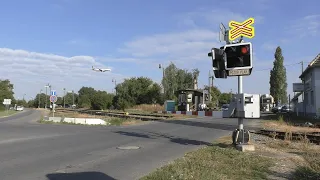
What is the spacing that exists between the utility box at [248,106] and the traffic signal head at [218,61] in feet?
3.48

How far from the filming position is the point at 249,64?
1252 cm

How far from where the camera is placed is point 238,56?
41.8ft

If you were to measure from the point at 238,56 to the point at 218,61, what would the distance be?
722mm

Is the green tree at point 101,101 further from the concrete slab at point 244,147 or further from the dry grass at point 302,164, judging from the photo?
the concrete slab at point 244,147

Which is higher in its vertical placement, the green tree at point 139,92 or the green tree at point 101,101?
the green tree at point 139,92

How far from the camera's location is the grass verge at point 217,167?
7.88 m

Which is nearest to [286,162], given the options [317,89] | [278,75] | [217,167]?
[217,167]

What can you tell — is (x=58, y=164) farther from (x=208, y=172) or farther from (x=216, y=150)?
(x=216, y=150)

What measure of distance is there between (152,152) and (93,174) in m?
4.41

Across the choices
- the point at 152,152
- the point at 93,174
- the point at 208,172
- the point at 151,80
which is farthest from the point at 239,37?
the point at 151,80

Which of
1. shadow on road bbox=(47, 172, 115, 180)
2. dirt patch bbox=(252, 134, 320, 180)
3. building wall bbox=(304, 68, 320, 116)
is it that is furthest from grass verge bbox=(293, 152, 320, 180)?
building wall bbox=(304, 68, 320, 116)

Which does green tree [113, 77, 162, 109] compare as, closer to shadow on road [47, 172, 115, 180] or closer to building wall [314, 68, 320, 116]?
building wall [314, 68, 320, 116]

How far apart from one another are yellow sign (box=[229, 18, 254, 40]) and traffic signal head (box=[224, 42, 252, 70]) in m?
0.77

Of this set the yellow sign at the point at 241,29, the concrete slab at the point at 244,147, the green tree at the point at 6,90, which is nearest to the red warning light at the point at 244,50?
the yellow sign at the point at 241,29
